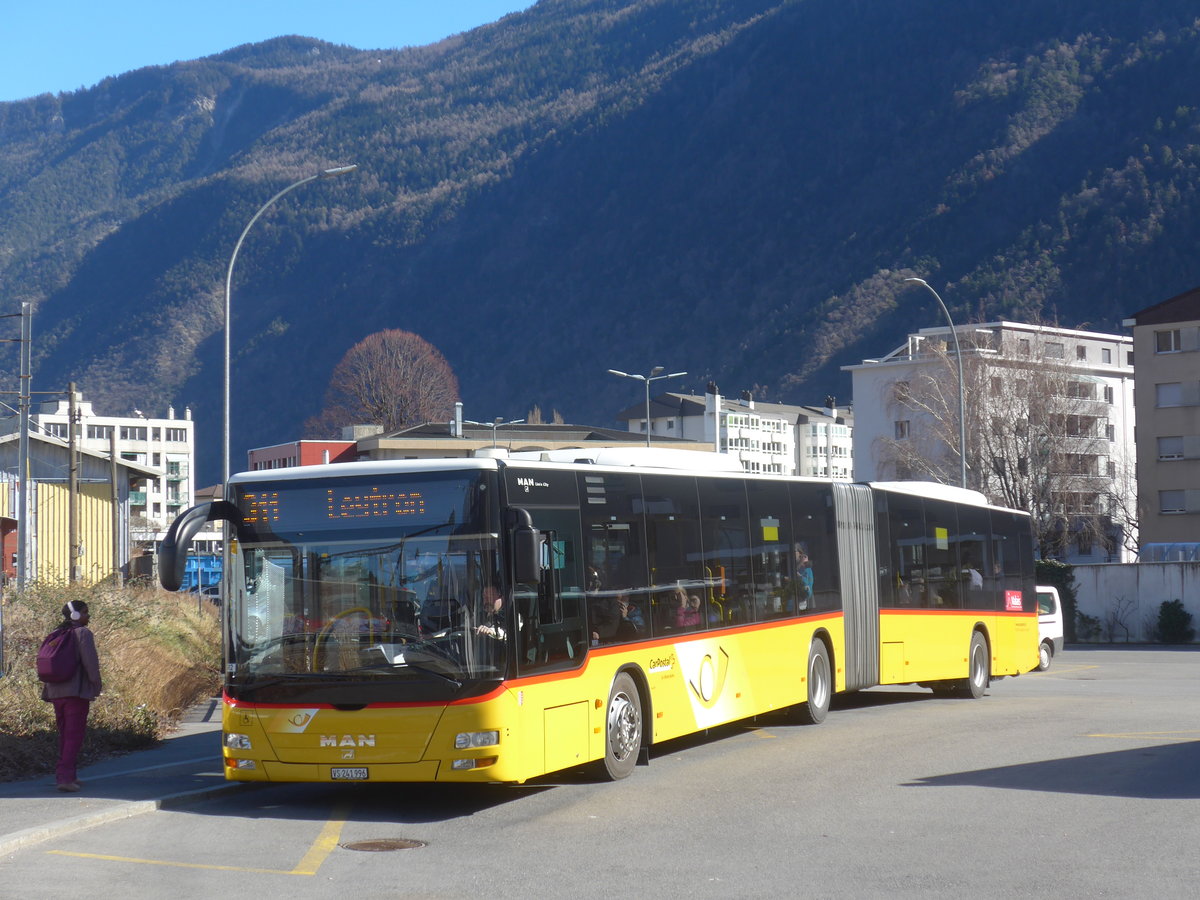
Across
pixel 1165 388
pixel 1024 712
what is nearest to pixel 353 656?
pixel 1024 712

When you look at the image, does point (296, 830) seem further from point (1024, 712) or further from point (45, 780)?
point (1024, 712)

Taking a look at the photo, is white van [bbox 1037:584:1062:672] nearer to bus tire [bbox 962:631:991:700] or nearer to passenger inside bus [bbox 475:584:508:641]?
bus tire [bbox 962:631:991:700]

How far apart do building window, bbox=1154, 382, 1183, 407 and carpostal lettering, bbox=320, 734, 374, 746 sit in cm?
6660

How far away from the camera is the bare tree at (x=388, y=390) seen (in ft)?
377

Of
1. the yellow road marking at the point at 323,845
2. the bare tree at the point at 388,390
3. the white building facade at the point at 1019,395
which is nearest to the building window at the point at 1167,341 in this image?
the white building facade at the point at 1019,395

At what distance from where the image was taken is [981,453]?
193 ft

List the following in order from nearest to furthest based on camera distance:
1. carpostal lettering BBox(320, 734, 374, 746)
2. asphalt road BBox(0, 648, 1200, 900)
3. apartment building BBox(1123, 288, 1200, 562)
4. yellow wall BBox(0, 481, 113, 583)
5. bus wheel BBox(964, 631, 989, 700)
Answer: asphalt road BBox(0, 648, 1200, 900), carpostal lettering BBox(320, 734, 374, 746), bus wheel BBox(964, 631, 989, 700), yellow wall BBox(0, 481, 113, 583), apartment building BBox(1123, 288, 1200, 562)

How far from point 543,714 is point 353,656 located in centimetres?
155

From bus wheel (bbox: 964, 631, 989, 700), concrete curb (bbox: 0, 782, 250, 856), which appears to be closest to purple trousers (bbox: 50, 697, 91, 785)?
concrete curb (bbox: 0, 782, 250, 856)

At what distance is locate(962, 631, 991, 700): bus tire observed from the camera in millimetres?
22094

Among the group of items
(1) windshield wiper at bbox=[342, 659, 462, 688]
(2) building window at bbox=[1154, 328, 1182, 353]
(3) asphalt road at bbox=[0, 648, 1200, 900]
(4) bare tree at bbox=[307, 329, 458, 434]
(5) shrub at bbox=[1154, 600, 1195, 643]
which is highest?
(4) bare tree at bbox=[307, 329, 458, 434]

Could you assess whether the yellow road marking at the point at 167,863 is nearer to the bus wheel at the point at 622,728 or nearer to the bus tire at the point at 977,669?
the bus wheel at the point at 622,728

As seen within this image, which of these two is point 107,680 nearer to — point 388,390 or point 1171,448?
point 1171,448

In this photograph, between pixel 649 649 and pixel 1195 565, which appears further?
pixel 1195 565
